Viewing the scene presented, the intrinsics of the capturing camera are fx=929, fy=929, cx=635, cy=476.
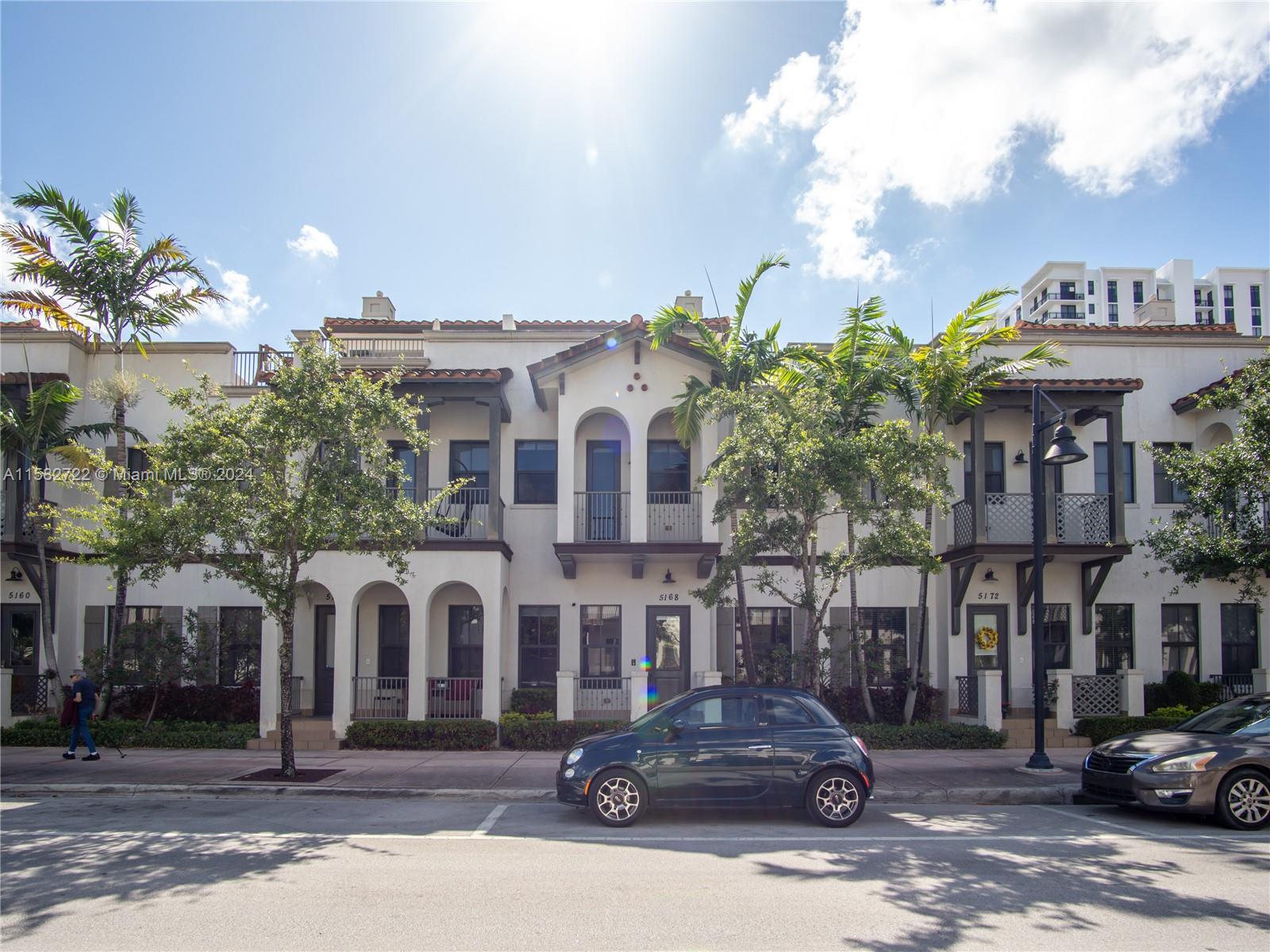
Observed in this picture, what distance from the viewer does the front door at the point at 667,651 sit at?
19828 mm

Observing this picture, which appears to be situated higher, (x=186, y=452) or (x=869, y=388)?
(x=869, y=388)

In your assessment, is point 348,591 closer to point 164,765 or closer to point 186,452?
point 164,765

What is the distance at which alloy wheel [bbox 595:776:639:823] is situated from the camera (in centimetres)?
1052

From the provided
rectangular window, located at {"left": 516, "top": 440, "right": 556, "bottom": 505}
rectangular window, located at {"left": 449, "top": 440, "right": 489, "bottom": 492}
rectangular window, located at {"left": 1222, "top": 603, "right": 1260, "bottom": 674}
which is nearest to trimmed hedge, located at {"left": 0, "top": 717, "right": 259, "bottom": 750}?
rectangular window, located at {"left": 449, "top": 440, "right": 489, "bottom": 492}

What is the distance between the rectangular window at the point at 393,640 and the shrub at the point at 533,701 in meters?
2.94

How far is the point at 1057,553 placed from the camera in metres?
19.1

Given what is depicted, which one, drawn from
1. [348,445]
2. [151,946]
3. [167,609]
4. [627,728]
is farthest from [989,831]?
[167,609]

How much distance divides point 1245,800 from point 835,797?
183 inches

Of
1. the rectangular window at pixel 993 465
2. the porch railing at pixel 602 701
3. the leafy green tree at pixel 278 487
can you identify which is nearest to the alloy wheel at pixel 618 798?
the leafy green tree at pixel 278 487

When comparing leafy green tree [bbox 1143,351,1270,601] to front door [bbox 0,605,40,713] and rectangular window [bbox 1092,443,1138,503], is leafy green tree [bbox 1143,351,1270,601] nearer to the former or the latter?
rectangular window [bbox 1092,443,1138,503]

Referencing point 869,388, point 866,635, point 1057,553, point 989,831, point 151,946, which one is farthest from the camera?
point 866,635

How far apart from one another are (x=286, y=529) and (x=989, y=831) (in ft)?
32.9

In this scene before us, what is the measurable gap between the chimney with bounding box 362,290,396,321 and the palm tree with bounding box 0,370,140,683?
7193mm

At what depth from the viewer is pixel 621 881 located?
813 centimetres
